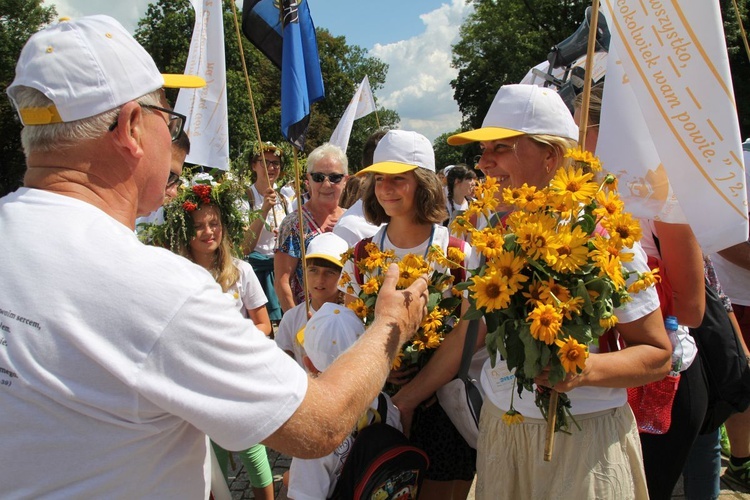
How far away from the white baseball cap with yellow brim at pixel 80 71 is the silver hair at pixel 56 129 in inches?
0.5

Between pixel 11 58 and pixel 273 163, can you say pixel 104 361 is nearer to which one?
pixel 273 163

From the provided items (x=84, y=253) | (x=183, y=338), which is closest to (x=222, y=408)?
(x=183, y=338)

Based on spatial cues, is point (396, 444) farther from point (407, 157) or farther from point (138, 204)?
point (407, 157)

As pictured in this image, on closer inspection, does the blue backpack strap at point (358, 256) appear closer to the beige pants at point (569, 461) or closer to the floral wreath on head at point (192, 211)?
the beige pants at point (569, 461)

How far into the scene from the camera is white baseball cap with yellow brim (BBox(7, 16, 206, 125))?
4.06 ft

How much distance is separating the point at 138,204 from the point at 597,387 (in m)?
1.52

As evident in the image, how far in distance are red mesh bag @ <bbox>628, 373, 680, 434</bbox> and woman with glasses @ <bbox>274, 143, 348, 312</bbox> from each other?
289 centimetres

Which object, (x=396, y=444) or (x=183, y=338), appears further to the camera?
(x=396, y=444)

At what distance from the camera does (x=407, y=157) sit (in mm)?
2928

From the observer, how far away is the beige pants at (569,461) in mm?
1753

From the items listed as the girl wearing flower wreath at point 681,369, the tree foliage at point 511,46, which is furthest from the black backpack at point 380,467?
the tree foliage at point 511,46

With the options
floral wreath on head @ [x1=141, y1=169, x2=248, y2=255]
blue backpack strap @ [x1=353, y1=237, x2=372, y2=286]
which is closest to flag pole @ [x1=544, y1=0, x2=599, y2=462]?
blue backpack strap @ [x1=353, y1=237, x2=372, y2=286]

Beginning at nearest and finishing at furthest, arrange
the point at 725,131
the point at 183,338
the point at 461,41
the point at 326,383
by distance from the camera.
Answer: the point at 183,338 → the point at 326,383 → the point at 725,131 → the point at 461,41

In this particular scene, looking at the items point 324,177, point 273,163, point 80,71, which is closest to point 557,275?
point 80,71
